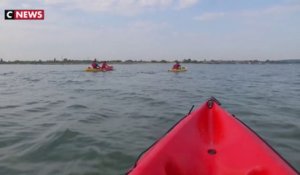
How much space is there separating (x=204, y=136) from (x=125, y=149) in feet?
7.04

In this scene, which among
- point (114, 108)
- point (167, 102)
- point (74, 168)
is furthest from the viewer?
point (167, 102)

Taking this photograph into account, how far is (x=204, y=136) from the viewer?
16.2 feet

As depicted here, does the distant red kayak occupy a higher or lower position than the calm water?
higher

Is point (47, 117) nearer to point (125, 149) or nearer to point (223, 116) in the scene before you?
point (125, 149)

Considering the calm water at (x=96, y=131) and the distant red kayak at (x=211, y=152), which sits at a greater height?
the distant red kayak at (x=211, y=152)

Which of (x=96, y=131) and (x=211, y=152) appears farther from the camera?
(x=96, y=131)

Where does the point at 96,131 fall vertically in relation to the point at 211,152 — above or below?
below

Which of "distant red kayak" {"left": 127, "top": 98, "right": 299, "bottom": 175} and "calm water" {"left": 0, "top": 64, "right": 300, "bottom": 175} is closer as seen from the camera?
"distant red kayak" {"left": 127, "top": 98, "right": 299, "bottom": 175}

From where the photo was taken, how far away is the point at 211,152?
14.7 feet

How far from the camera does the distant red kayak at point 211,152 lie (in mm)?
3520

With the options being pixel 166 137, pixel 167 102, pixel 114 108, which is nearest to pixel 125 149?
pixel 166 137

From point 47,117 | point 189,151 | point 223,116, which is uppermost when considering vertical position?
point 223,116

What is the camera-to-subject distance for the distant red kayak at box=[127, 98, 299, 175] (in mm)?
3520

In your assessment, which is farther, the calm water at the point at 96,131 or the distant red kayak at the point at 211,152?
the calm water at the point at 96,131
